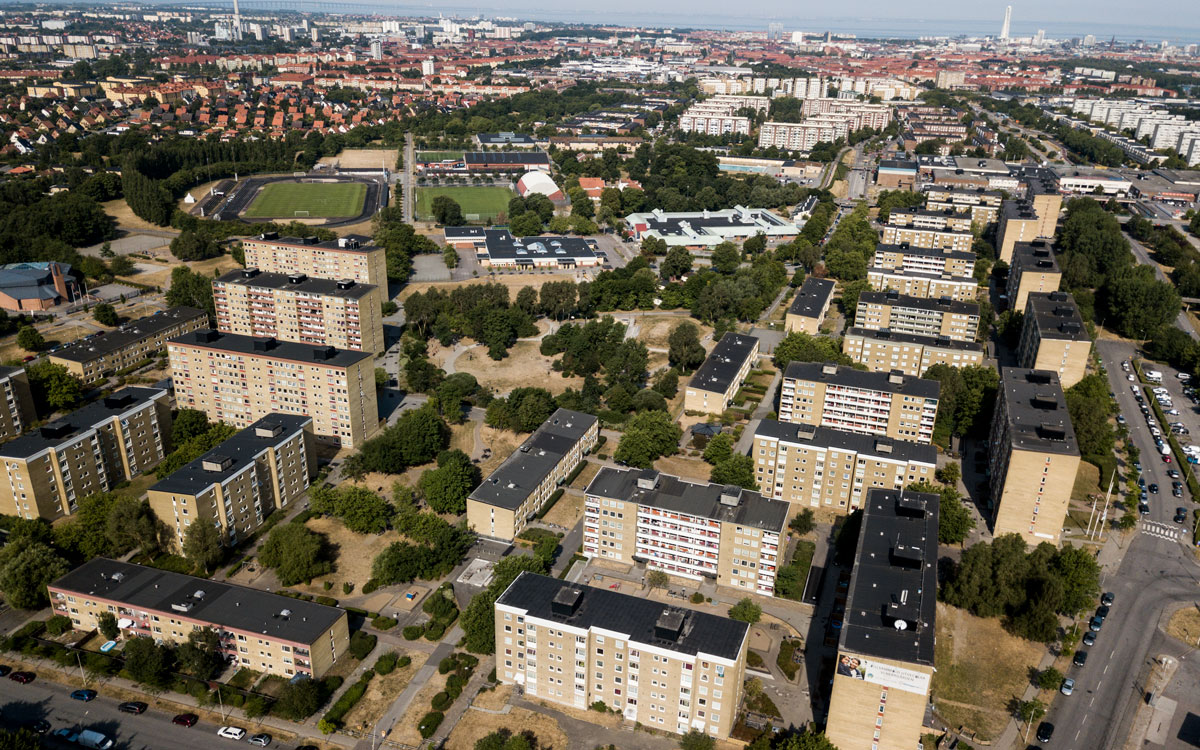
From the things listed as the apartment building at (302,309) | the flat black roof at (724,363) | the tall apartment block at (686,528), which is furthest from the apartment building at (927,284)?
the apartment building at (302,309)

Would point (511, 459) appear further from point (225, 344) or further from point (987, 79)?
point (987, 79)

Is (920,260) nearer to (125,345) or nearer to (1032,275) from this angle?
(1032,275)

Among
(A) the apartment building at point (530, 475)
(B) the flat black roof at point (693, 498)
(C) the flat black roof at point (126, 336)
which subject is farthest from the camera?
(C) the flat black roof at point (126, 336)

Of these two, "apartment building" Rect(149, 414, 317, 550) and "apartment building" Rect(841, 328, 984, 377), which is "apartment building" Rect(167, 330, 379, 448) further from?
"apartment building" Rect(841, 328, 984, 377)

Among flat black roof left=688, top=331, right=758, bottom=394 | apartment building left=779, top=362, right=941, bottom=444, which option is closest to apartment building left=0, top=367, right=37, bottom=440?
flat black roof left=688, top=331, right=758, bottom=394

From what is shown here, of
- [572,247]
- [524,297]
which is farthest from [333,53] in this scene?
[524,297]

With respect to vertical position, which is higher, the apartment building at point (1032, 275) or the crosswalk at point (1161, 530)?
the apartment building at point (1032, 275)

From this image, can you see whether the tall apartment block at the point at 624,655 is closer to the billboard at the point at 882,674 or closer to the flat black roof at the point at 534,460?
the billboard at the point at 882,674
